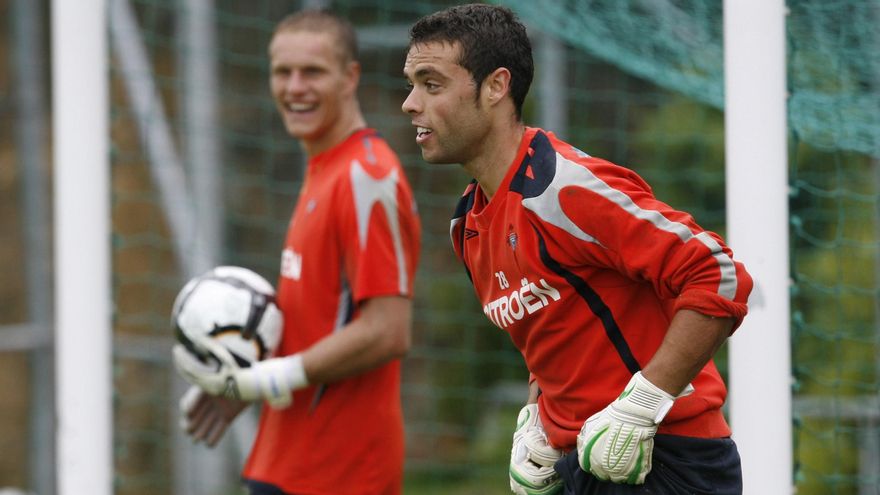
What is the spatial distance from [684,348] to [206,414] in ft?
6.54

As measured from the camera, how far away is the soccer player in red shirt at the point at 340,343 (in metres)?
3.67

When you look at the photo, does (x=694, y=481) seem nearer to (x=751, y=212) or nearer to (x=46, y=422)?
(x=751, y=212)

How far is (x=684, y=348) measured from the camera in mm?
2477

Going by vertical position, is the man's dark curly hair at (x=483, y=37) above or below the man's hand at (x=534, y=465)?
above

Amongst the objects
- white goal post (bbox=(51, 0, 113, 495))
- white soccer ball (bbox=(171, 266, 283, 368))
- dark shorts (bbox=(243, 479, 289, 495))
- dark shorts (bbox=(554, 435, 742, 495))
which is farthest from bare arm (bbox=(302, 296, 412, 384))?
dark shorts (bbox=(554, 435, 742, 495))

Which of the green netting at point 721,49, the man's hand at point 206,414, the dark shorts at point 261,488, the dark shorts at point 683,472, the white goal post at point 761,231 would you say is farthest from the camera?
the green netting at point 721,49

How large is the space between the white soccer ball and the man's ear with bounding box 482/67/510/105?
130 cm

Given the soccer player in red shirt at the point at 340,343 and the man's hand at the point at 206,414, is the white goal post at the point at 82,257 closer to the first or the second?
the man's hand at the point at 206,414

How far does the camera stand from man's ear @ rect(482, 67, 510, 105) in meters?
2.71

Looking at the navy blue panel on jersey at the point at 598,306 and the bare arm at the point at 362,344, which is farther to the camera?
the bare arm at the point at 362,344

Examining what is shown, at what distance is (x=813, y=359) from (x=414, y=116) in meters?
3.49

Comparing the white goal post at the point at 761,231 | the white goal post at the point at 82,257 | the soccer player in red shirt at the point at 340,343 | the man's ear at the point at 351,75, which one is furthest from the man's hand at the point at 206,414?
the white goal post at the point at 761,231

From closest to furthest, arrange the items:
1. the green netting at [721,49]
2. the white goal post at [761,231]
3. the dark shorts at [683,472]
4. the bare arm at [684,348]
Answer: the bare arm at [684,348], the dark shorts at [683,472], the white goal post at [761,231], the green netting at [721,49]

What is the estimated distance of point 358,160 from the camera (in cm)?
382
